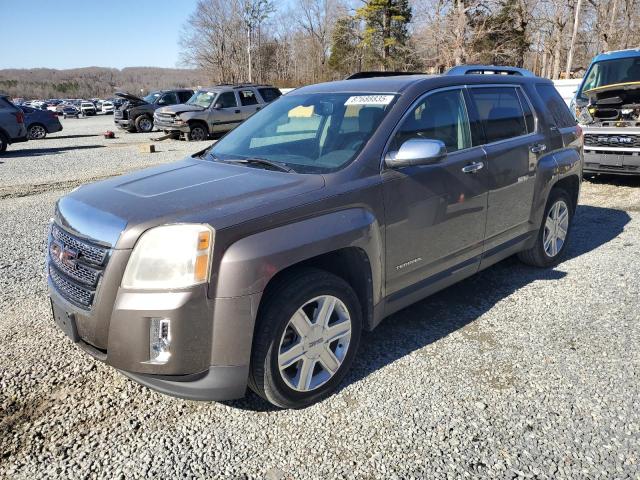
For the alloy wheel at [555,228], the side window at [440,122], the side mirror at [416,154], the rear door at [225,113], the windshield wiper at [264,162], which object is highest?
the rear door at [225,113]

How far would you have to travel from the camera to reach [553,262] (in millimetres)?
5070

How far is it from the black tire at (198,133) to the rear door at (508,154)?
51.5 feet

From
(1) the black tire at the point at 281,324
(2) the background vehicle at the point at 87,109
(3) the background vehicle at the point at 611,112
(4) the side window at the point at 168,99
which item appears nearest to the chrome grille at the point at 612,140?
(3) the background vehicle at the point at 611,112

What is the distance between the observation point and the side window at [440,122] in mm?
3385

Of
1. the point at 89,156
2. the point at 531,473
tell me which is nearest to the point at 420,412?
the point at 531,473

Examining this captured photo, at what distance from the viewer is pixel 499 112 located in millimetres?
4227

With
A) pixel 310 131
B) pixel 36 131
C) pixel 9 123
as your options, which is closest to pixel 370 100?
pixel 310 131

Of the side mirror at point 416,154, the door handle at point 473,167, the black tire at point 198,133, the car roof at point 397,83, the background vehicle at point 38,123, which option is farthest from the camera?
the background vehicle at point 38,123

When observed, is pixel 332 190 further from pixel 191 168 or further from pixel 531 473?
pixel 531 473

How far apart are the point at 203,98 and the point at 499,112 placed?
54.7ft

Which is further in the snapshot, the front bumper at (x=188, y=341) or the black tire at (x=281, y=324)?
the black tire at (x=281, y=324)

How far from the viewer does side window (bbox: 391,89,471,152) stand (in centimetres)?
338

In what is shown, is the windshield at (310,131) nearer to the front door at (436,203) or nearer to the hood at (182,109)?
the front door at (436,203)

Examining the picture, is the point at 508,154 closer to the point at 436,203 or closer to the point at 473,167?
the point at 473,167
